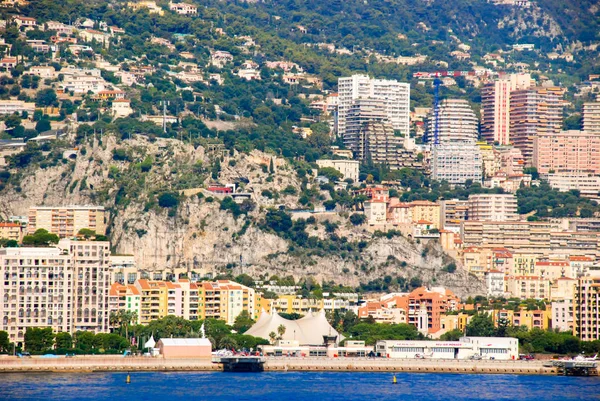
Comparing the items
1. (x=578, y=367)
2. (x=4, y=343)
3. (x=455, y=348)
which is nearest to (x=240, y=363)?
(x=4, y=343)

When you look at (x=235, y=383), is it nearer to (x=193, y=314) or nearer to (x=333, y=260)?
(x=193, y=314)

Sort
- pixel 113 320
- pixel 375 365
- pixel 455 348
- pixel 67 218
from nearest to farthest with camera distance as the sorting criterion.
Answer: pixel 375 365, pixel 455 348, pixel 113 320, pixel 67 218

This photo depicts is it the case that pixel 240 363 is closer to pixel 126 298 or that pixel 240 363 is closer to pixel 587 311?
pixel 126 298

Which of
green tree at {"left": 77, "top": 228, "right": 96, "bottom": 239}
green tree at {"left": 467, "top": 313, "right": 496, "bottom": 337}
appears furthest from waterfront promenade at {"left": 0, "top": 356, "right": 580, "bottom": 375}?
green tree at {"left": 77, "top": 228, "right": 96, "bottom": 239}

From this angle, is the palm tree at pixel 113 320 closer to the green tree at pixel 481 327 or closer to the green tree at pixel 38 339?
the green tree at pixel 38 339

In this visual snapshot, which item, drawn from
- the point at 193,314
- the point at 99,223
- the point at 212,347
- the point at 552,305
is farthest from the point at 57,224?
the point at 552,305

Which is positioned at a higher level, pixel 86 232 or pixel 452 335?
pixel 86 232

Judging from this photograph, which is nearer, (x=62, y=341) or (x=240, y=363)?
(x=62, y=341)
